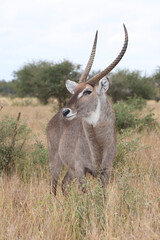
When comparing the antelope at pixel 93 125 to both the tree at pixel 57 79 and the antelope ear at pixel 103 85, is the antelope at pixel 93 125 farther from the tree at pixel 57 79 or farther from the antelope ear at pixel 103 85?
the tree at pixel 57 79

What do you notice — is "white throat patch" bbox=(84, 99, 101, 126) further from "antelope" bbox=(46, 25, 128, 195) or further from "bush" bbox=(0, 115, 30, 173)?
"bush" bbox=(0, 115, 30, 173)

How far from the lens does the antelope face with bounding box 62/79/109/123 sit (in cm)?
362

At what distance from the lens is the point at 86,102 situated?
3.72 metres

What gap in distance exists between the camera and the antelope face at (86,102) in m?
3.62

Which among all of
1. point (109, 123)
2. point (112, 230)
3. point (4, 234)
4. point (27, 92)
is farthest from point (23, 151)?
point (27, 92)

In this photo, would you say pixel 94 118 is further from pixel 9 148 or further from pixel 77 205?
pixel 9 148

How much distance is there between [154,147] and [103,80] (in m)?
3.33

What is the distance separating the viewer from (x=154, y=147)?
21.6 feet

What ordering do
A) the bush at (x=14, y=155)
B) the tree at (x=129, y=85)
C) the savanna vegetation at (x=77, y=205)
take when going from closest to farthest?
the savanna vegetation at (x=77, y=205)
the bush at (x=14, y=155)
the tree at (x=129, y=85)

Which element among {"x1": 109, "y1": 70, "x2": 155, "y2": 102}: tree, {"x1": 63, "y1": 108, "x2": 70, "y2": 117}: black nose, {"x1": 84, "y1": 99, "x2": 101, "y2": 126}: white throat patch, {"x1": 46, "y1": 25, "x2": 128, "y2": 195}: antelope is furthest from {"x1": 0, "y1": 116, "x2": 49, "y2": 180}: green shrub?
{"x1": 109, "y1": 70, "x2": 155, "y2": 102}: tree

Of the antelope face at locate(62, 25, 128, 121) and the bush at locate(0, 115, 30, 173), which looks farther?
the bush at locate(0, 115, 30, 173)

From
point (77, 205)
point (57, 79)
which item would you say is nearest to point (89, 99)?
point (77, 205)

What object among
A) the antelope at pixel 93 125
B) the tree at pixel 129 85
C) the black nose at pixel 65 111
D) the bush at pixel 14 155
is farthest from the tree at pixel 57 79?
the black nose at pixel 65 111

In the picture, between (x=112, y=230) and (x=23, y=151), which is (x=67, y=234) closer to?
(x=112, y=230)
